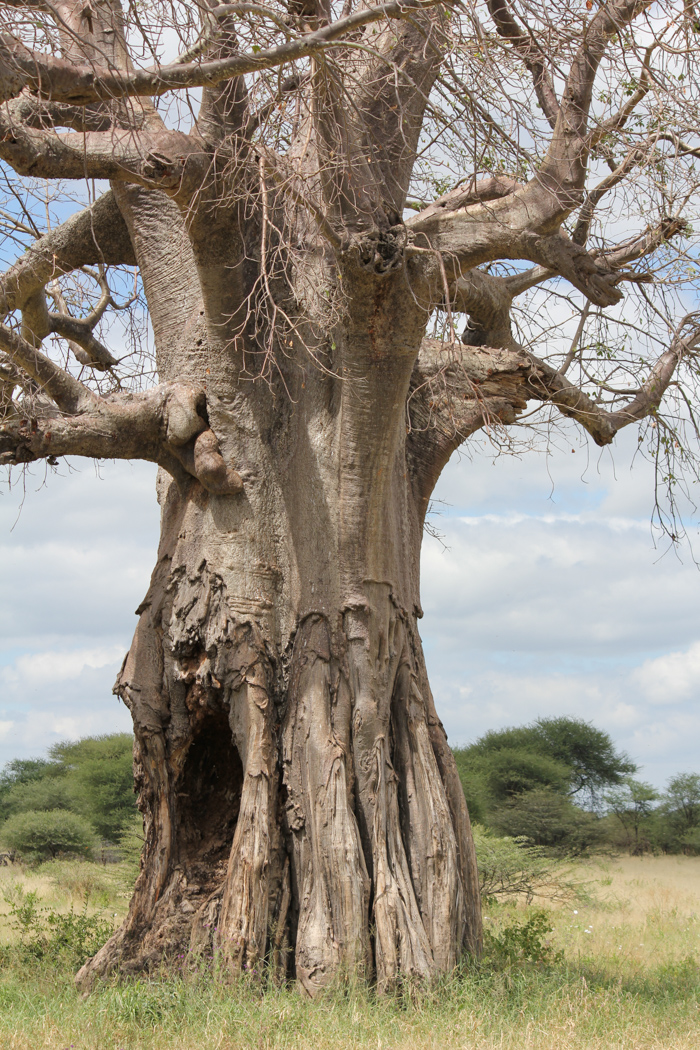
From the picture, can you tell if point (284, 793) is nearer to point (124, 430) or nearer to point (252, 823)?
point (252, 823)

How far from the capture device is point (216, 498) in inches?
225

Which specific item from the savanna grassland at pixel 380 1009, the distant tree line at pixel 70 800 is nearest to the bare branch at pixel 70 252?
the savanna grassland at pixel 380 1009

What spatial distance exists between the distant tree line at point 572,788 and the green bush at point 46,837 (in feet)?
21.4

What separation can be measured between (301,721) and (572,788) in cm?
1564

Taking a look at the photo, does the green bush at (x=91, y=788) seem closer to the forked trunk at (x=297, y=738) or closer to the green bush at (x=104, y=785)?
the green bush at (x=104, y=785)

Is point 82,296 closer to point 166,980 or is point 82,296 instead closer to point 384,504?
point 384,504

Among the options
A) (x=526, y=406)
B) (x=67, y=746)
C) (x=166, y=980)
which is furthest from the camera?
(x=67, y=746)

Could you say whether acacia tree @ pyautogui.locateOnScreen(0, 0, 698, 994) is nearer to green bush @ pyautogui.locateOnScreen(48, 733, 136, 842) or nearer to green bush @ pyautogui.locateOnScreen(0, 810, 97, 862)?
green bush @ pyautogui.locateOnScreen(0, 810, 97, 862)

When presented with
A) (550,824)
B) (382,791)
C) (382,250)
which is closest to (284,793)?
(382,791)

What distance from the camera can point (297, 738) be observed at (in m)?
5.32

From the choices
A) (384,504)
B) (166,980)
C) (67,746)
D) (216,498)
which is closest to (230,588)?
(216,498)

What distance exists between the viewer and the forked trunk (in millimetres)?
4988

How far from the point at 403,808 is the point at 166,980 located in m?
1.56

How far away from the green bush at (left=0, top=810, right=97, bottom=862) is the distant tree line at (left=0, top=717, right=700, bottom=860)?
0.05 ft
